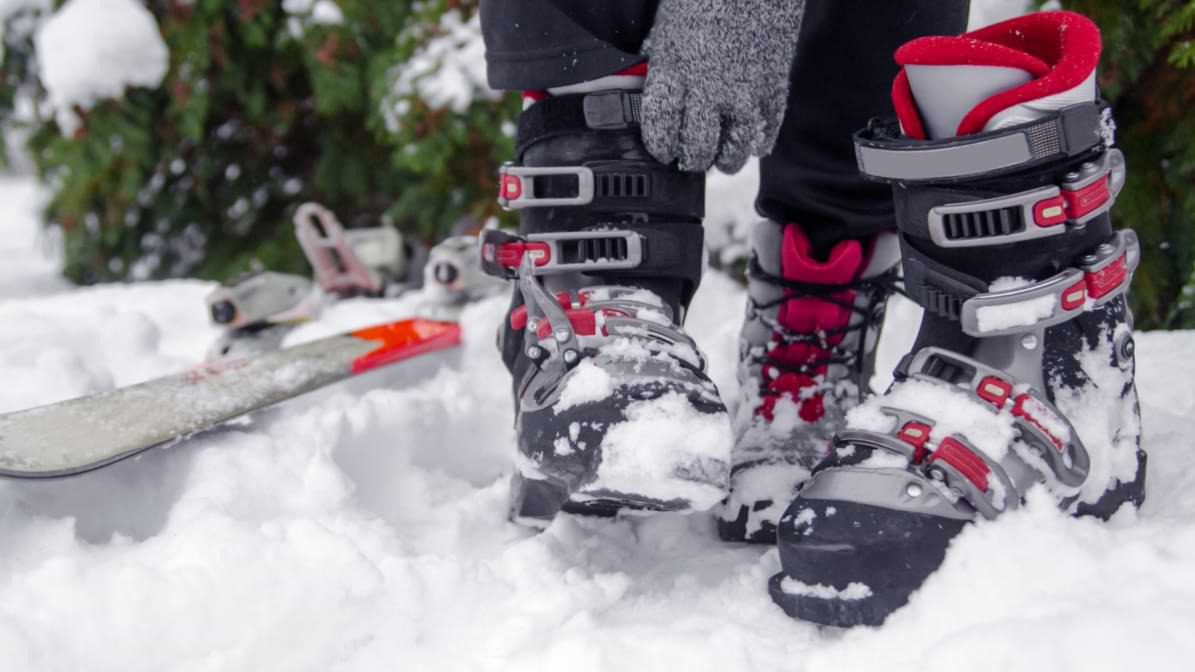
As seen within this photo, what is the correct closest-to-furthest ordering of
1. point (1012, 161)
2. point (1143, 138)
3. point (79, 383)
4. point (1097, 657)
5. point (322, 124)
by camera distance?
1. point (1097, 657)
2. point (1012, 161)
3. point (79, 383)
4. point (1143, 138)
5. point (322, 124)

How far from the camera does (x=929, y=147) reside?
0.80 metres

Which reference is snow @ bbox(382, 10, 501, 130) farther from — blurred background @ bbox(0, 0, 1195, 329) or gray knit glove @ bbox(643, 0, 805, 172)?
gray knit glove @ bbox(643, 0, 805, 172)

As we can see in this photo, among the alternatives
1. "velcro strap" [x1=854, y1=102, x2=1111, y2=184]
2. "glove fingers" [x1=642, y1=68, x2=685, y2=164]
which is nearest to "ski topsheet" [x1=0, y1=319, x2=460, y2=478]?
"glove fingers" [x1=642, y1=68, x2=685, y2=164]

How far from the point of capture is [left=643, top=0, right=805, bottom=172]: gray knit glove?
0.90 meters

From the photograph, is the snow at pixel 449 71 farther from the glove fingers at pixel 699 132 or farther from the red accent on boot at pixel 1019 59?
the red accent on boot at pixel 1019 59

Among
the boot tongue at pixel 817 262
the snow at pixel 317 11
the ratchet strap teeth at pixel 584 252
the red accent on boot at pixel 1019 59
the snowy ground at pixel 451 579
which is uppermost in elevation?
the snow at pixel 317 11

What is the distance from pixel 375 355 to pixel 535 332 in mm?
557

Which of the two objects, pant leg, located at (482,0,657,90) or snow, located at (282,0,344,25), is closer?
pant leg, located at (482,0,657,90)

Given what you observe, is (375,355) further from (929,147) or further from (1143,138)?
(1143,138)

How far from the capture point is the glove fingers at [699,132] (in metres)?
0.92

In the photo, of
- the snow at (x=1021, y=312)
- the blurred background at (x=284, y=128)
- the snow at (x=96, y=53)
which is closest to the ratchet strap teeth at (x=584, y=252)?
the snow at (x=1021, y=312)

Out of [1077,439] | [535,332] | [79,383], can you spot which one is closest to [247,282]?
[79,383]

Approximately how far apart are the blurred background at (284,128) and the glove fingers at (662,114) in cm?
99

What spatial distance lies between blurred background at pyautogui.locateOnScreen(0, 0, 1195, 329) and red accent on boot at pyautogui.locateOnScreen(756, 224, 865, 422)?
2.53 feet
